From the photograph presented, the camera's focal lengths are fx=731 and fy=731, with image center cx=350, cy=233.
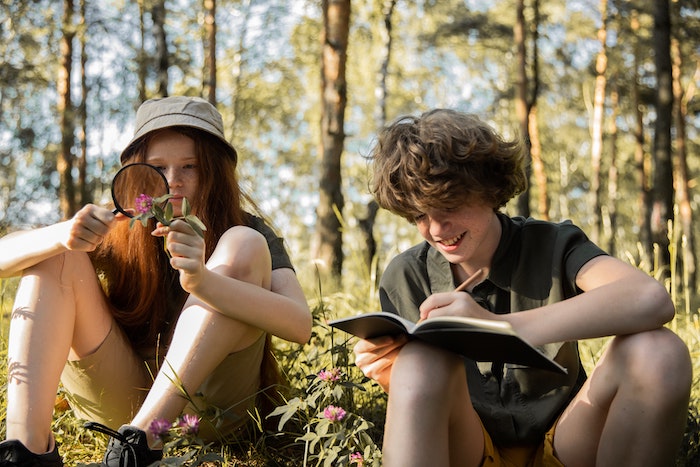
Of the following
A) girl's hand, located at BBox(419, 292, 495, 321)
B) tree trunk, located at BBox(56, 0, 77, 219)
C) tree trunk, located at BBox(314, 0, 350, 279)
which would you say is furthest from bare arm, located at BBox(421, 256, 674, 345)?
tree trunk, located at BBox(56, 0, 77, 219)

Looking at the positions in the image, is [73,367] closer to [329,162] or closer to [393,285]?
[393,285]

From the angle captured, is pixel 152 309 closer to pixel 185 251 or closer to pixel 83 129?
pixel 185 251

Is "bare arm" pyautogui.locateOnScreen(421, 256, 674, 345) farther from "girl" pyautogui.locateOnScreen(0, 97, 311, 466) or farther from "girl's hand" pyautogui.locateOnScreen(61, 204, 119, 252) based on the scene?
"girl's hand" pyautogui.locateOnScreen(61, 204, 119, 252)

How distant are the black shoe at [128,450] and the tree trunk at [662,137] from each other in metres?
6.28

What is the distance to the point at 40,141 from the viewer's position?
47.9 ft

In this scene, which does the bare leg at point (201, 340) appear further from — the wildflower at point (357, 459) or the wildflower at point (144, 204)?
the wildflower at point (357, 459)

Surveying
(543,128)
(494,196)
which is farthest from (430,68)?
(494,196)

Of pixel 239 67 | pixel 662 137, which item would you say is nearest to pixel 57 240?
pixel 662 137

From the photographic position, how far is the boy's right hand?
1694 millimetres

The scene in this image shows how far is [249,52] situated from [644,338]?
17.7 m

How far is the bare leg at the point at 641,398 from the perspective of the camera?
1656 mm

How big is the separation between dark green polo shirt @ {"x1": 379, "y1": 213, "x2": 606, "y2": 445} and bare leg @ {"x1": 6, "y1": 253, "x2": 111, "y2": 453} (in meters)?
0.94

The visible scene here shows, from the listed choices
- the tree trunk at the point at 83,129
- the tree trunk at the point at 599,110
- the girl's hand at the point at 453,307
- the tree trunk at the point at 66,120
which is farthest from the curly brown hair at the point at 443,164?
the tree trunk at the point at 599,110

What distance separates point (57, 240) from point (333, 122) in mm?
4728
